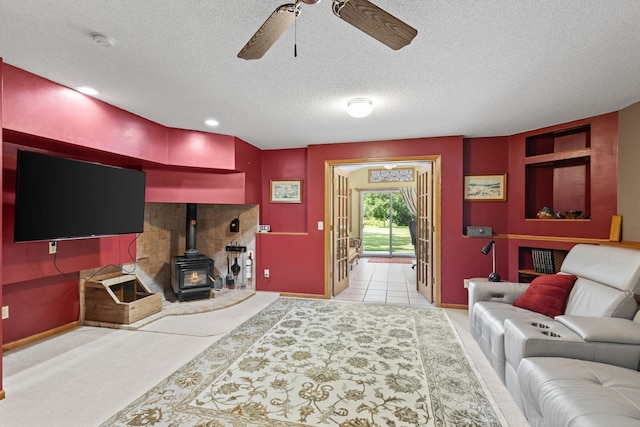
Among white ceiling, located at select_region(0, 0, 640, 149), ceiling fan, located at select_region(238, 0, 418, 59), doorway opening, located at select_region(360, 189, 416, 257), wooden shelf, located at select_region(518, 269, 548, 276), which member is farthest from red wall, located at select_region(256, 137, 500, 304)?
doorway opening, located at select_region(360, 189, 416, 257)

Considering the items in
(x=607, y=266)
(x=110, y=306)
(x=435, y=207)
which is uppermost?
(x=435, y=207)

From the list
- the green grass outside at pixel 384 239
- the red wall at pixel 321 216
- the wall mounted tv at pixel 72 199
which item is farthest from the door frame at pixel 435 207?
the green grass outside at pixel 384 239

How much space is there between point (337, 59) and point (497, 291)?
2.59 metres

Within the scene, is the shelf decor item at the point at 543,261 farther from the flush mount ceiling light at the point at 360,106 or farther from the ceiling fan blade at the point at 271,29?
the ceiling fan blade at the point at 271,29

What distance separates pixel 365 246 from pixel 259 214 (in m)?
5.48

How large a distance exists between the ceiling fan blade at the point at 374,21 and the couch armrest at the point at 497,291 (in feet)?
8.17

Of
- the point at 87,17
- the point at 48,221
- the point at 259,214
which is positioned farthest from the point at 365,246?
the point at 87,17

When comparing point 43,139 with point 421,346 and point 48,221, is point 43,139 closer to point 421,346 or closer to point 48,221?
point 48,221

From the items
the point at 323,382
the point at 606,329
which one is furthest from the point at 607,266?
the point at 323,382

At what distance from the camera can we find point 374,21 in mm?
1340

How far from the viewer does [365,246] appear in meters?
9.93

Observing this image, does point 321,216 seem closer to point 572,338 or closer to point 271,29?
point 572,338

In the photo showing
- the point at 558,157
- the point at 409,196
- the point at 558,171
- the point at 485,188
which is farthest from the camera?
the point at 409,196

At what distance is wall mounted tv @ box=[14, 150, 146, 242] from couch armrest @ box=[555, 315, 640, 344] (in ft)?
13.5
